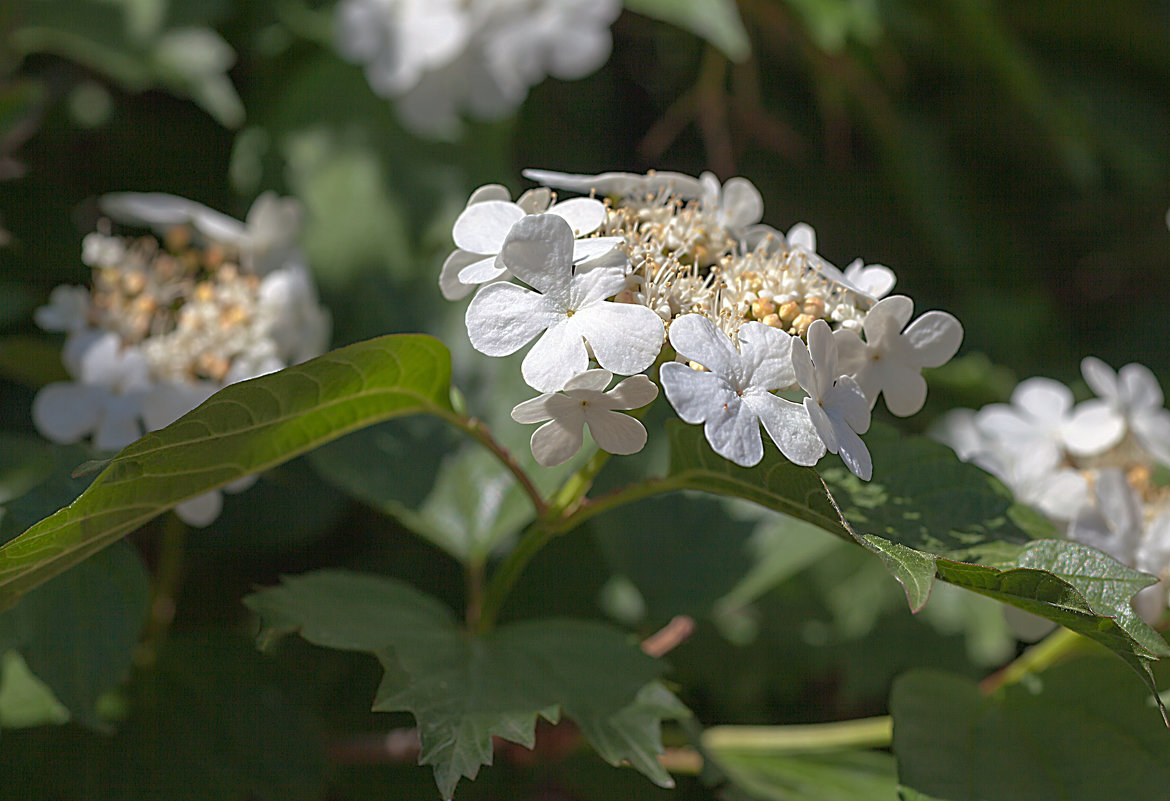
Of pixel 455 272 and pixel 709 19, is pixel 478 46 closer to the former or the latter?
pixel 709 19

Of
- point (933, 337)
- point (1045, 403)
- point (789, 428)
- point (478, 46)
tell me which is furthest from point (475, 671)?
point (478, 46)

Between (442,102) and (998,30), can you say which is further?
(998,30)

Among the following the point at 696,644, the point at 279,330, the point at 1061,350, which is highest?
the point at 279,330

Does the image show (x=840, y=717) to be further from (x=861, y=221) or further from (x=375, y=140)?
(x=375, y=140)

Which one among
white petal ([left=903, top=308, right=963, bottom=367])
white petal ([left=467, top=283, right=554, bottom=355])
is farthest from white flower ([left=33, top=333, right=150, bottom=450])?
white petal ([left=903, top=308, right=963, bottom=367])

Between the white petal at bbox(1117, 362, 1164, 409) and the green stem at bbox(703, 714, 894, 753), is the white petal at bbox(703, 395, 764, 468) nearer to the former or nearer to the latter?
the green stem at bbox(703, 714, 894, 753)

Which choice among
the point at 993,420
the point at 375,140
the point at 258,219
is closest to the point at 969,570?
the point at 993,420
